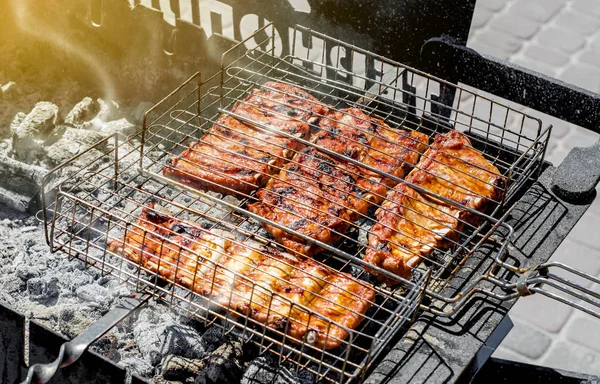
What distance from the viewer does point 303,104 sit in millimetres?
4449

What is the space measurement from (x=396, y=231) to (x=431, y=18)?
1.60 meters

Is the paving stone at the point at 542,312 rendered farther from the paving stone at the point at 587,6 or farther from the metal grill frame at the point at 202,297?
the paving stone at the point at 587,6

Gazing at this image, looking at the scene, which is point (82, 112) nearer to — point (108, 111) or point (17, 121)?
point (108, 111)

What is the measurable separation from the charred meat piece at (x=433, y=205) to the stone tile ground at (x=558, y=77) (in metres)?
1.82

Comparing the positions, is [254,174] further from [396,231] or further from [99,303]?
[99,303]

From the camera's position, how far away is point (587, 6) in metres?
8.48

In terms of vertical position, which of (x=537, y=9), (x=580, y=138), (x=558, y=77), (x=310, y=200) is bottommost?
(x=580, y=138)

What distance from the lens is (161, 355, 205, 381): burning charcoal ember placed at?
3.64 meters

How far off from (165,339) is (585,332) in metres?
3.20

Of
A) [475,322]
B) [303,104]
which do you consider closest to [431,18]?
[303,104]

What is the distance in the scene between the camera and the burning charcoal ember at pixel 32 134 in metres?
5.13

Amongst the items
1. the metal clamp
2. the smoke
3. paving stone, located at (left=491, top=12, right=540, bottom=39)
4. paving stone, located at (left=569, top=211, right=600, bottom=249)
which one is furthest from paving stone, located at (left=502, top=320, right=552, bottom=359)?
paving stone, located at (left=491, top=12, right=540, bottom=39)

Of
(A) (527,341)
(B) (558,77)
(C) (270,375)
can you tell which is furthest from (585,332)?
(B) (558,77)

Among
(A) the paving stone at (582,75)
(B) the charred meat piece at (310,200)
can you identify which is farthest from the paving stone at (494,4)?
(B) the charred meat piece at (310,200)
